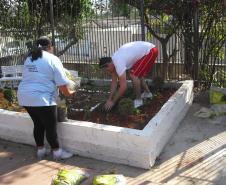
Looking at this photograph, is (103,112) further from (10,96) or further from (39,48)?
(10,96)

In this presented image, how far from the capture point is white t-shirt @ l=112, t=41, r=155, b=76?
5.91 m

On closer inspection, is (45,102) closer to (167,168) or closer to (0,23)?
(167,168)

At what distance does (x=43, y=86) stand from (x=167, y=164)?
1.89m

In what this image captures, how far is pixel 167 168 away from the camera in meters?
5.02

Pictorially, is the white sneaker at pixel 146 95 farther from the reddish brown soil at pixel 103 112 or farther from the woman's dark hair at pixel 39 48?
the woman's dark hair at pixel 39 48

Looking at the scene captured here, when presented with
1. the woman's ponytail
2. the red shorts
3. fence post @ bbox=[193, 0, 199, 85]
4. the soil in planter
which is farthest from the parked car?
the woman's ponytail

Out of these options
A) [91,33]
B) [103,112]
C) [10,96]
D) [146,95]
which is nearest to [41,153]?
[103,112]

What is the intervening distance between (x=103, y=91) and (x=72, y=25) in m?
2.65

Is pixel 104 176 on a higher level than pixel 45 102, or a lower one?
lower

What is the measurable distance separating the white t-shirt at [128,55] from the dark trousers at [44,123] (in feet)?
4.02

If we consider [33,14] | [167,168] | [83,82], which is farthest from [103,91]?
[33,14]

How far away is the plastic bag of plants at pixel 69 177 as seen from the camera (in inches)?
177

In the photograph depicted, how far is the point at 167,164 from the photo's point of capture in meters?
5.12

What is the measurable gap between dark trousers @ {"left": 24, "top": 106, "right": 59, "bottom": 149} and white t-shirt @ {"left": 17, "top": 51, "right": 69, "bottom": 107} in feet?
0.32
